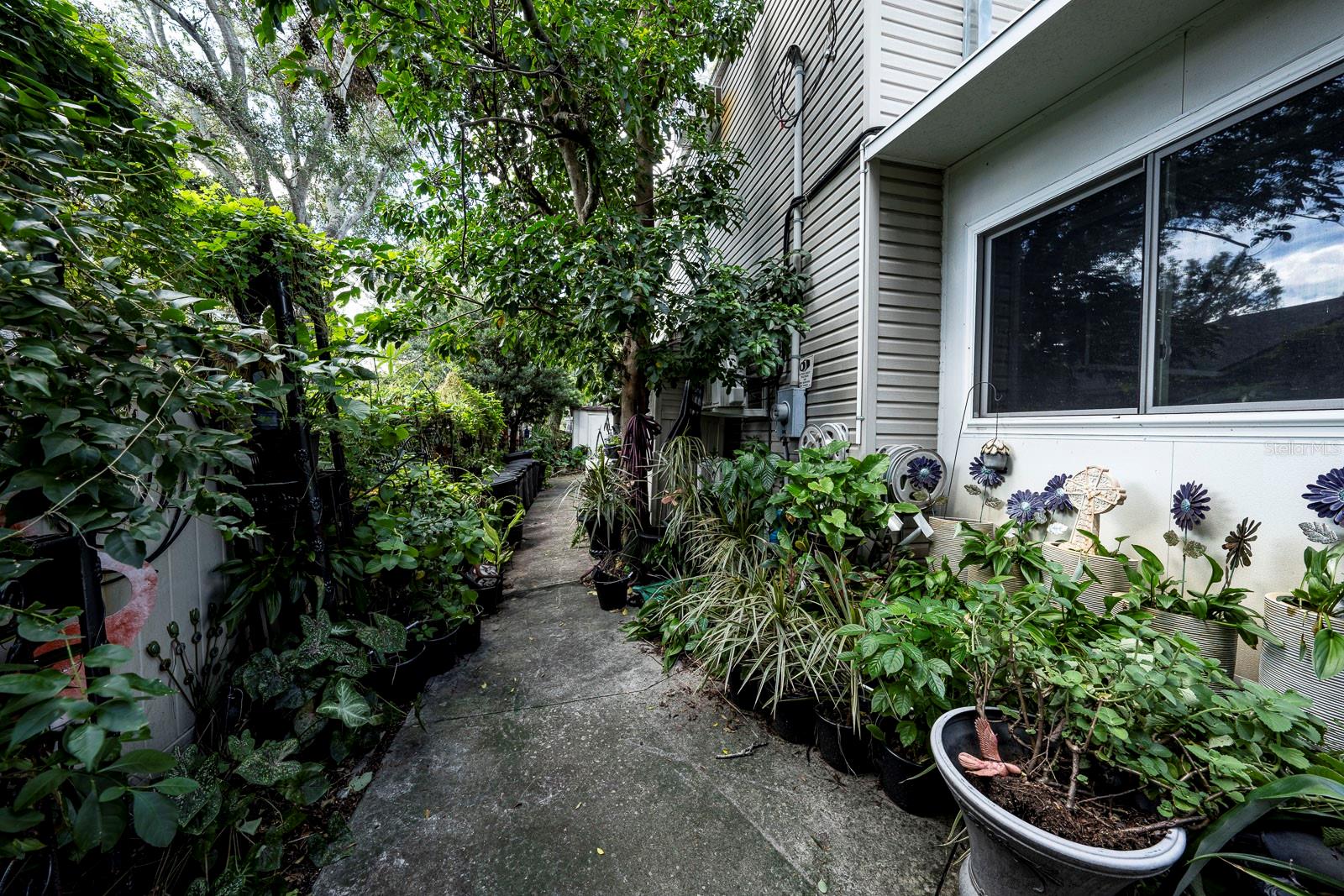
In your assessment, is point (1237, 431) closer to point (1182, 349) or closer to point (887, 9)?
point (1182, 349)

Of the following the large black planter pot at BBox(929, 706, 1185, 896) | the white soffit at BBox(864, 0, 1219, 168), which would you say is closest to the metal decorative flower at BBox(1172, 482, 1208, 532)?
the large black planter pot at BBox(929, 706, 1185, 896)

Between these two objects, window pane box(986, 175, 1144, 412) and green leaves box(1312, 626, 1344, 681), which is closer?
green leaves box(1312, 626, 1344, 681)

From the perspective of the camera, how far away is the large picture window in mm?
1466

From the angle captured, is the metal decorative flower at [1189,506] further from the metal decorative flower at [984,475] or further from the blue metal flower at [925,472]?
the blue metal flower at [925,472]

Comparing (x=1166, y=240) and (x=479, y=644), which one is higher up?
(x=1166, y=240)

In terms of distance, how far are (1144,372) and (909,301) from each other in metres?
1.19

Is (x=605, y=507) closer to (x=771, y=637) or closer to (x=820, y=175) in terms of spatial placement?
(x=771, y=637)

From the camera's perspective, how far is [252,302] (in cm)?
196

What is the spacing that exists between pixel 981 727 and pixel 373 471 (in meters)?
2.87

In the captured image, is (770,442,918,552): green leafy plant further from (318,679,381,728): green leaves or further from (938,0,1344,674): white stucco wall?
(318,679,381,728): green leaves

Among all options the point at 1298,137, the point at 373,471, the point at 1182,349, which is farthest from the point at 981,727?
the point at 373,471

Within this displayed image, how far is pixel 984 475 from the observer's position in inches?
97.2

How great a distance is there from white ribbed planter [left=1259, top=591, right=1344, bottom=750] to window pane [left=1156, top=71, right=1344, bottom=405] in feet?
2.33

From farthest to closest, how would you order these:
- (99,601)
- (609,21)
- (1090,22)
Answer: (609,21)
(1090,22)
(99,601)
